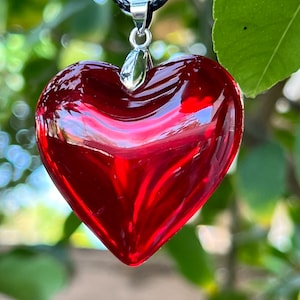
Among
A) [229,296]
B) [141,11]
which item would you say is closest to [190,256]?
[229,296]

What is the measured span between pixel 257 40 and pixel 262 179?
446 millimetres

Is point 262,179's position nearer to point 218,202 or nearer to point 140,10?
point 218,202

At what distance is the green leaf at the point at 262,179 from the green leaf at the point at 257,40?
16.5 inches

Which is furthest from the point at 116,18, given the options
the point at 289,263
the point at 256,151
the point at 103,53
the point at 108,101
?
the point at 108,101

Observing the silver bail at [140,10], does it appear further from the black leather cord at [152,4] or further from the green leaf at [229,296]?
the green leaf at [229,296]

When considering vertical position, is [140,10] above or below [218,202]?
above

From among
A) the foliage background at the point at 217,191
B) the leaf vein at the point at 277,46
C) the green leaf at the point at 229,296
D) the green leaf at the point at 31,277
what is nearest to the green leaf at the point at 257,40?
the leaf vein at the point at 277,46

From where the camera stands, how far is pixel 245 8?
323mm

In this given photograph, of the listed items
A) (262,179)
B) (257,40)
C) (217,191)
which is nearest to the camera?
(257,40)

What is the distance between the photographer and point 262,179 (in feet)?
2.52

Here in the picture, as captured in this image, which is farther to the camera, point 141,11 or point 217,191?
point 217,191

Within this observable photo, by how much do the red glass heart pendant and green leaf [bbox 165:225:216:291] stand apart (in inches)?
19.9

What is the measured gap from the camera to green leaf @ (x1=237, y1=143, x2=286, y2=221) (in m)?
0.76

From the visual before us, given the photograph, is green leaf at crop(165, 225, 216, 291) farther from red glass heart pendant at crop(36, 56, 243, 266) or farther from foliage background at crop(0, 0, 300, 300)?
red glass heart pendant at crop(36, 56, 243, 266)
